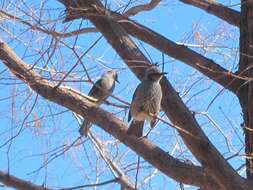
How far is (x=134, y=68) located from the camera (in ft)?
13.0

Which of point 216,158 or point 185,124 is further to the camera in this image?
point 185,124

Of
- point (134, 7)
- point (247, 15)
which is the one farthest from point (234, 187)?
point (134, 7)

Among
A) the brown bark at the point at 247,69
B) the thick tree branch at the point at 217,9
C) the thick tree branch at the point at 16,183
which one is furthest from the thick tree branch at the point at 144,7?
the thick tree branch at the point at 16,183

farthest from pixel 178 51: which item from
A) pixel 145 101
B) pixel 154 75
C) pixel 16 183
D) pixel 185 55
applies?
pixel 16 183

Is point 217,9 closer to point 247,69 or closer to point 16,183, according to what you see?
point 247,69

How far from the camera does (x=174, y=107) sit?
12.0 ft

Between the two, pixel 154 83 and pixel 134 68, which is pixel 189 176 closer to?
pixel 134 68

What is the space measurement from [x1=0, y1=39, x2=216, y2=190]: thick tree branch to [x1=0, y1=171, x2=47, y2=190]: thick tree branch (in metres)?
0.56

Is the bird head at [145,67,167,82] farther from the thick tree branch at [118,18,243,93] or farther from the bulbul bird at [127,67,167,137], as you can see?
the thick tree branch at [118,18,243,93]

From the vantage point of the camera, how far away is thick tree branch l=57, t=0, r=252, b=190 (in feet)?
10.3

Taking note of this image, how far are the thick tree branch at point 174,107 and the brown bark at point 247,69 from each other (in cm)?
31

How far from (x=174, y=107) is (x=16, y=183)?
3.60 ft

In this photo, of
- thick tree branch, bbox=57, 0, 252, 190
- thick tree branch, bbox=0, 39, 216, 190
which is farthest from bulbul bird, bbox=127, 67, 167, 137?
thick tree branch, bbox=0, 39, 216, 190

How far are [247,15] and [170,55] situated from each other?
67cm
